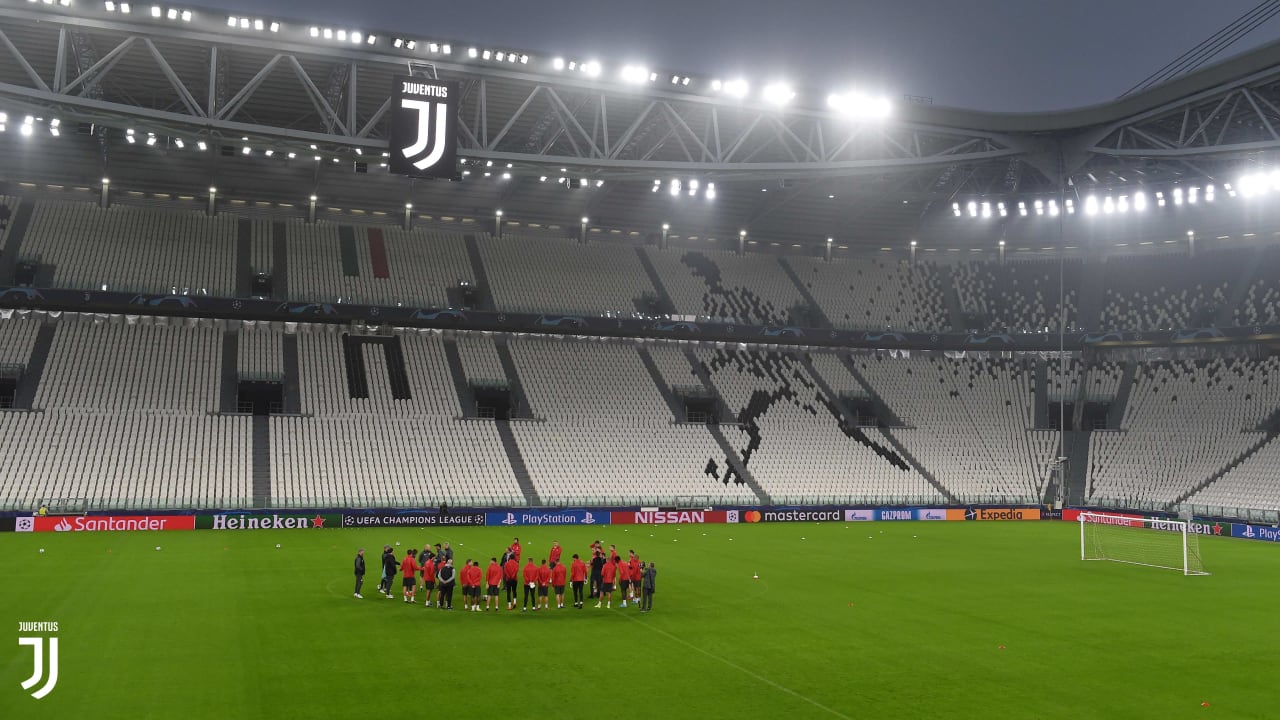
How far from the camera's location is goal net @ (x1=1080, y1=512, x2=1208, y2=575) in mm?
32969

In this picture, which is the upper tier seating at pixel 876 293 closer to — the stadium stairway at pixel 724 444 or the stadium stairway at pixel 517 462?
the stadium stairway at pixel 724 444

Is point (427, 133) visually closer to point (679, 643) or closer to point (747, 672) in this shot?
point (679, 643)

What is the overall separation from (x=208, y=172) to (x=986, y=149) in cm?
3879

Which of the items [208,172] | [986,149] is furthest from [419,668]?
[208,172]

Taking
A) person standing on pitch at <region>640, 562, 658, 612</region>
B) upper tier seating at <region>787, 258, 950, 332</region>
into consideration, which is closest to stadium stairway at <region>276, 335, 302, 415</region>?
upper tier seating at <region>787, 258, 950, 332</region>

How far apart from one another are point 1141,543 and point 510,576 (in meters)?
28.4

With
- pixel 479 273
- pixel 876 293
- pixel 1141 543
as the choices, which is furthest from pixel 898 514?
pixel 479 273

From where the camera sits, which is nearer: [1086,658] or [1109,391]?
[1086,658]

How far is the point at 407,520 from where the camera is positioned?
43875 mm

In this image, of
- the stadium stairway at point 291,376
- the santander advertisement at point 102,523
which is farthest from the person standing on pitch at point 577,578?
the stadium stairway at point 291,376

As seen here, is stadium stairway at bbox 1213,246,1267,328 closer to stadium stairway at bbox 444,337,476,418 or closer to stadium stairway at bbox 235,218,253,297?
stadium stairway at bbox 444,337,476,418

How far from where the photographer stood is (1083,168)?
169 feet

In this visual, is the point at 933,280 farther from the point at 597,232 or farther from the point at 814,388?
the point at 597,232

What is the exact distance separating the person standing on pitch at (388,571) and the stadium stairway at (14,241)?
3569 centimetres
